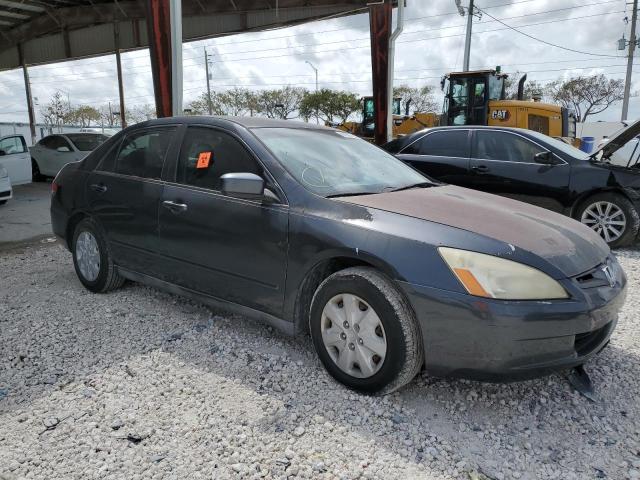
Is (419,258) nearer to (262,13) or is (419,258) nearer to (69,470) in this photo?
(69,470)

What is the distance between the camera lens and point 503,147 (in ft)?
22.0

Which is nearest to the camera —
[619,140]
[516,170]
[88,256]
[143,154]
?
[143,154]

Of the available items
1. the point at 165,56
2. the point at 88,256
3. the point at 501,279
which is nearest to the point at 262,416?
the point at 501,279

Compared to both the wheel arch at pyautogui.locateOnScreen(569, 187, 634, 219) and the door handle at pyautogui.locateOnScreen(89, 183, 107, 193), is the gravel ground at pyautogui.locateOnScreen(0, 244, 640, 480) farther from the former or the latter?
the wheel arch at pyautogui.locateOnScreen(569, 187, 634, 219)

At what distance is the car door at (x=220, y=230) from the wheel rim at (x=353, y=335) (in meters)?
0.38

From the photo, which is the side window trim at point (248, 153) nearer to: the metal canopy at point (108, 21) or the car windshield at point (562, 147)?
the car windshield at point (562, 147)

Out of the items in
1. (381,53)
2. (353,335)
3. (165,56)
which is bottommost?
(353,335)

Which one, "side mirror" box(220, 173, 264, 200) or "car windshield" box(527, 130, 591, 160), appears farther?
"car windshield" box(527, 130, 591, 160)

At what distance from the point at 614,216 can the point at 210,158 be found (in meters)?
5.18

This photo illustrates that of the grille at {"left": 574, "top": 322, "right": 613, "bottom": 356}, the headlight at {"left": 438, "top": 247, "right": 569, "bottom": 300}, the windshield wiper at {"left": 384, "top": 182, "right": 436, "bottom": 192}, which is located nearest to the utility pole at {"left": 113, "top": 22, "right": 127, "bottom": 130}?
the windshield wiper at {"left": 384, "top": 182, "right": 436, "bottom": 192}

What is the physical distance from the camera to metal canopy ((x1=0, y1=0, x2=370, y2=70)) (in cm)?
1510

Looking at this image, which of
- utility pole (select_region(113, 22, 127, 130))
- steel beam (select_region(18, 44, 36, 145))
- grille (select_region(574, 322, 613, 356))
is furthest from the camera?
steel beam (select_region(18, 44, 36, 145))

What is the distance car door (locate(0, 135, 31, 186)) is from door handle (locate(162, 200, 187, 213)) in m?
9.67

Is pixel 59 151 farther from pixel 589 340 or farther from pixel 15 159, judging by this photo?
pixel 589 340
